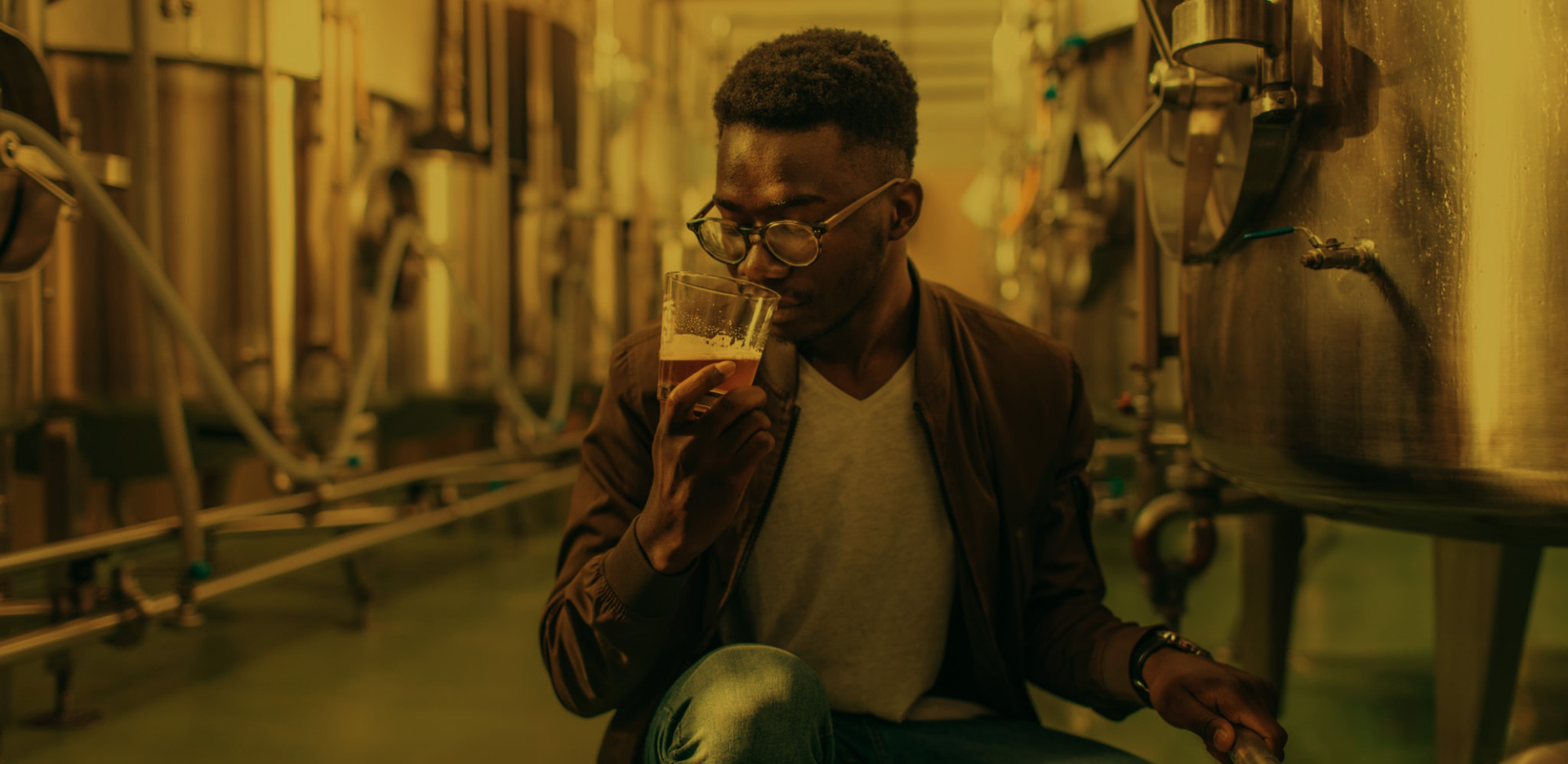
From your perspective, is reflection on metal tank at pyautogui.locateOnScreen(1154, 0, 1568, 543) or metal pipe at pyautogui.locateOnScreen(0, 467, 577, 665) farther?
metal pipe at pyautogui.locateOnScreen(0, 467, 577, 665)

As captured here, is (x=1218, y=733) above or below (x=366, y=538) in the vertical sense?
above

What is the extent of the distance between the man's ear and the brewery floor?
3.20 ft

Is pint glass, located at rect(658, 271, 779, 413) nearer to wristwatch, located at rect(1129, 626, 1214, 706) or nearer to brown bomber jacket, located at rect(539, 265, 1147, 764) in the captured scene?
brown bomber jacket, located at rect(539, 265, 1147, 764)

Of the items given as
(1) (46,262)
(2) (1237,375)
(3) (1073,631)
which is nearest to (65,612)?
(1) (46,262)

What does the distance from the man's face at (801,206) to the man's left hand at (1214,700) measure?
42 cm

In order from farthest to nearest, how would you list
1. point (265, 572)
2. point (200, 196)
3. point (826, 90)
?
point (200, 196) < point (265, 572) < point (826, 90)

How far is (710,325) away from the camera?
711 millimetres

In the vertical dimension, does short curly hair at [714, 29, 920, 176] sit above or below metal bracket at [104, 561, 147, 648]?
above

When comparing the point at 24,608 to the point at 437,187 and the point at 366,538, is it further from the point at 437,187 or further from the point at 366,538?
the point at 437,187

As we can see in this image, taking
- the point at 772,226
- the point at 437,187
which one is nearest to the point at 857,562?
the point at 772,226

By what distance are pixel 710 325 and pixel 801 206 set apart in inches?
8.8

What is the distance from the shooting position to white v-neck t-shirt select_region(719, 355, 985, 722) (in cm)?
94

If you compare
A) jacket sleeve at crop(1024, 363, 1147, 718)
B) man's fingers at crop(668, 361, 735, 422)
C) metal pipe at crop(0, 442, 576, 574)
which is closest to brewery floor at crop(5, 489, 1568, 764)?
metal pipe at crop(0, 442, 576, 574)

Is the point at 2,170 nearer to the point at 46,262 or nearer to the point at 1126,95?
the point at 46,262
